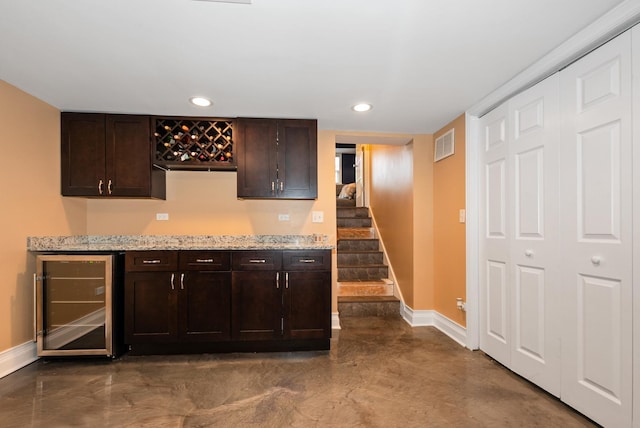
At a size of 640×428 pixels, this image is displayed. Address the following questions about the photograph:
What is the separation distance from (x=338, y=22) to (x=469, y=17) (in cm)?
69

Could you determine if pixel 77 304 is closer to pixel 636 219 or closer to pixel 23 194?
pixel 23 194

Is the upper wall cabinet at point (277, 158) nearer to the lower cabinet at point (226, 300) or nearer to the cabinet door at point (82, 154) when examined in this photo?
the lower cabinet at point (226, 300)

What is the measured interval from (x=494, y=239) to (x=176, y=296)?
2802 millimetres

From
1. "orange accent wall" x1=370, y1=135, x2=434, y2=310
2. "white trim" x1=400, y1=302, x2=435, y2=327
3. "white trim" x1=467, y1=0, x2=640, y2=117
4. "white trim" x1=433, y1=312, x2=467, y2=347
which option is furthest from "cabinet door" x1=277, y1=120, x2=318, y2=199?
"white trim" x1=433, y1=312, x2=467, y2=347

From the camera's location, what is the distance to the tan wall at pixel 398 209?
3.71 metres

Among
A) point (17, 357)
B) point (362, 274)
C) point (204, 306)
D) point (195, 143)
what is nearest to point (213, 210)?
point (195, 143)

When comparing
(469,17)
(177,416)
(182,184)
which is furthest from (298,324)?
(469,17)

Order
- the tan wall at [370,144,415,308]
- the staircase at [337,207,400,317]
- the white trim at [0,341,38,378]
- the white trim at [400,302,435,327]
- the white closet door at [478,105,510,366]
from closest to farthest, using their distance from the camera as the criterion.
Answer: the white trim at [0,341,38,378], the white closet door at [478,105,510,366], the white trim at [400,302,435,327], the tan wall at [370,144,415,308], the staircase at [337,207,400,317]

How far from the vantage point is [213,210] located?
11.2 feet

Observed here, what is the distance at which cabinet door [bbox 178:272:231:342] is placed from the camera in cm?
272

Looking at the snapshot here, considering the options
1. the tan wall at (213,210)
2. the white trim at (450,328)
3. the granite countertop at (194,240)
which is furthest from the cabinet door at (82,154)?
the white trim at (450,328)

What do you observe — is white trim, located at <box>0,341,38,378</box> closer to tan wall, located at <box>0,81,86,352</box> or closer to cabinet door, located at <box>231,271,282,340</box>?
tan wall, located at <box>0,81,86,352</box>

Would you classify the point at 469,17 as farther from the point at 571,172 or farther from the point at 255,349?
the point at 255,349

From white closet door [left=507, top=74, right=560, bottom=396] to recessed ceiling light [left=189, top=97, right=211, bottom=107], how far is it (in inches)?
99.8
